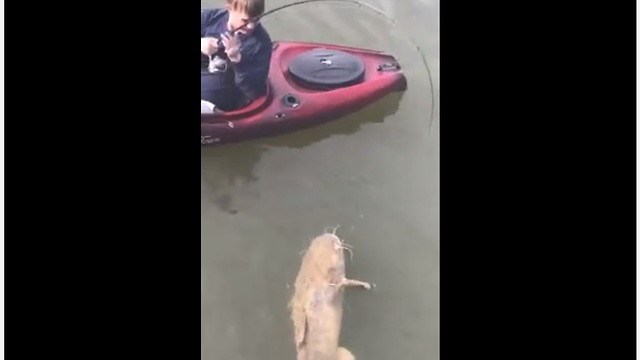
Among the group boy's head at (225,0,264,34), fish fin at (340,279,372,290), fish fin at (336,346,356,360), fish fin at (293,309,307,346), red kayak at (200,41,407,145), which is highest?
boy's head at (225,0,264,34)

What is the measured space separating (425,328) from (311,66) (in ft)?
1.98

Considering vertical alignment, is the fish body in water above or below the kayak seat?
below

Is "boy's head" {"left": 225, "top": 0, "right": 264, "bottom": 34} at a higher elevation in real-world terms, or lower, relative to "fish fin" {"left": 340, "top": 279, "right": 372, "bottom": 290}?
higher

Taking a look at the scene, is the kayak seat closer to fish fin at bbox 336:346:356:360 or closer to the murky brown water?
the murky brown water

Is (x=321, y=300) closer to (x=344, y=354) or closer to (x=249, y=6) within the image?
(x=344, y=354)

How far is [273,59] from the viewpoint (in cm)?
135

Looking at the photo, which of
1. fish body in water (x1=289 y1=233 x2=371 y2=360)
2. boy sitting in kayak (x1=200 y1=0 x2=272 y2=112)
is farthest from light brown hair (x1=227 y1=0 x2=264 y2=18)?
fish body in water (x1=289 y1=233 x2=371 y2=360)

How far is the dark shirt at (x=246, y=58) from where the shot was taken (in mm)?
1344

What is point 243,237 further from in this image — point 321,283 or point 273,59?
point 273,59

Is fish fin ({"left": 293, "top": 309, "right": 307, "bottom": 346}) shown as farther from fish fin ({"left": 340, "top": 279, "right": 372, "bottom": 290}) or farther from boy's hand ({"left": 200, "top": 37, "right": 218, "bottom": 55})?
boy's hand ({"left": 200, "top": 37, "right": 218, "bottom": 55})

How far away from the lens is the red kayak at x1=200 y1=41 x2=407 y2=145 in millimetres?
1339

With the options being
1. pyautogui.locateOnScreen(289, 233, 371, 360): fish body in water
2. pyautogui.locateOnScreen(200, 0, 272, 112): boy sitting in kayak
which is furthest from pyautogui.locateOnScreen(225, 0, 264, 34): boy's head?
pyautogui.locateOnScreen(289, 233, 371, 360): fish body in water

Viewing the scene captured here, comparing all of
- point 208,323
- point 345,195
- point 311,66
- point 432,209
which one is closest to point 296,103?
point 311,66

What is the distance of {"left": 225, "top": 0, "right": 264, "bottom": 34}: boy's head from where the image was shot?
136 cm
